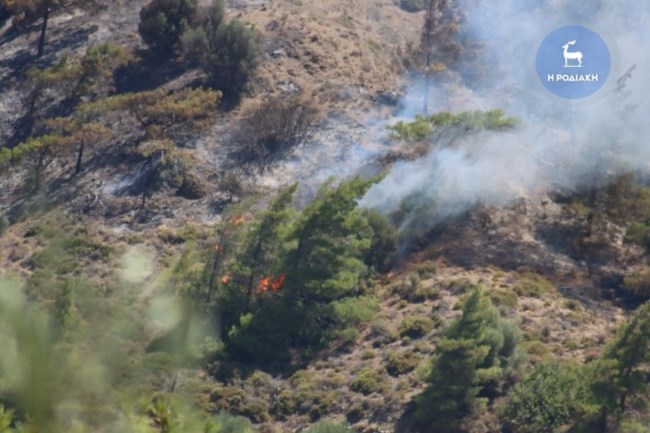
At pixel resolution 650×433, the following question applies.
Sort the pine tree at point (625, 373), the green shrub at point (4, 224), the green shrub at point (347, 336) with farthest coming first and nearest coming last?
the green shrub at point (4, 224), the green shrub at point (347, 336), the pine tree at point (625, 373)

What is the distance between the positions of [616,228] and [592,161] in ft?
17.9

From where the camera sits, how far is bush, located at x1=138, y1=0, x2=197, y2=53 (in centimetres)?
6612

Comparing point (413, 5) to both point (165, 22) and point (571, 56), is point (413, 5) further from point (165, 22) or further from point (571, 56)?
point (165, 22)

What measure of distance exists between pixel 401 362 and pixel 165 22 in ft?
104

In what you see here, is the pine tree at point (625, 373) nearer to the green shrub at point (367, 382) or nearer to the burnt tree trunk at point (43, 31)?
the green shrub at point (367, 382)

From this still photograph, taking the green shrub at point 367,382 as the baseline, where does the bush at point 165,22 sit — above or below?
above

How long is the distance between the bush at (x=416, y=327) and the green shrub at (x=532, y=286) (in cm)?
442

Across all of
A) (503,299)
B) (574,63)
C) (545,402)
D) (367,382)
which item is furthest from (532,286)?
(574,63)

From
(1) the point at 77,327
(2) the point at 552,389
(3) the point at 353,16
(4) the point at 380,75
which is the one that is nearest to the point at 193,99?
(4) the point at 380,75

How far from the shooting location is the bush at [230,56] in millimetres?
62312

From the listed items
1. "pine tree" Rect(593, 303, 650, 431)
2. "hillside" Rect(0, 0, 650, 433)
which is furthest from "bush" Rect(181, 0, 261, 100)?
"pine tree" Rect(593, 303, 650, 431)

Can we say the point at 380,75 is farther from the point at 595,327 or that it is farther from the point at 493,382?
the point at 493,382

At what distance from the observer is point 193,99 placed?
196ft

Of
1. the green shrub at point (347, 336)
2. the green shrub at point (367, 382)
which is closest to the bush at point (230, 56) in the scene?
the green shrub at point (347, 336)
